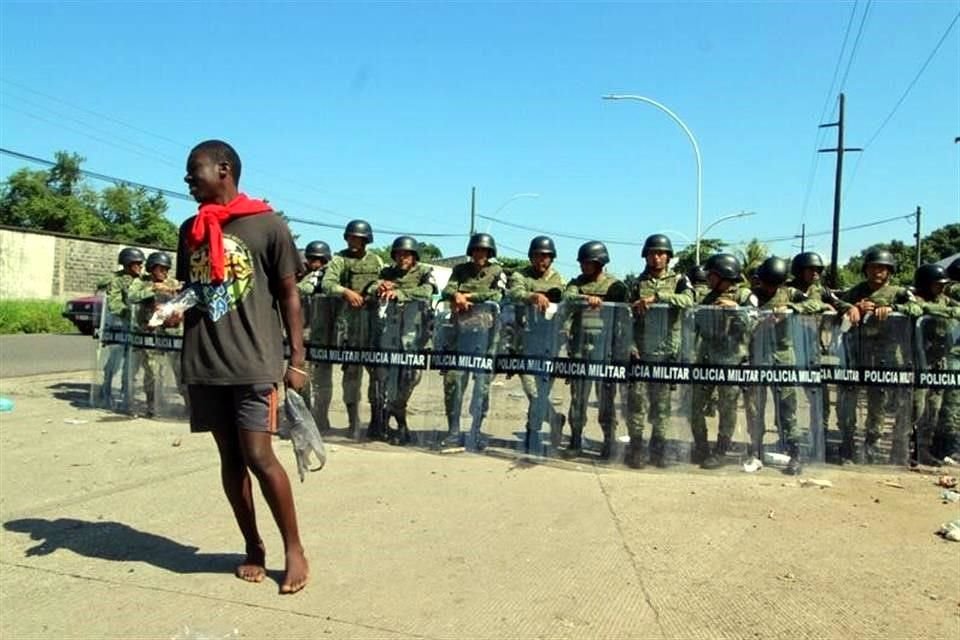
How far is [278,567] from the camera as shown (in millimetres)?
4156

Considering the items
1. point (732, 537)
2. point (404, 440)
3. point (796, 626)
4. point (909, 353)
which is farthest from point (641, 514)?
point (909, 353)

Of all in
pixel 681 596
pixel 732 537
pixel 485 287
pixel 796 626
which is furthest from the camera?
pixel 485 287

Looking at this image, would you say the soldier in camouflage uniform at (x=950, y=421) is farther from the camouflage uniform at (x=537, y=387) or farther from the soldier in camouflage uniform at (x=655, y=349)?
the camouflage uniform at (x=537, y=387)

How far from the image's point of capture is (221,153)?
3.88 m

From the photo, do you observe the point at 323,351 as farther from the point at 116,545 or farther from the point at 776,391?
the point at 776,391

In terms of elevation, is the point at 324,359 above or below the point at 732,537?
above

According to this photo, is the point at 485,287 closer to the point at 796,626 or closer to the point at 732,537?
the point at 732,537

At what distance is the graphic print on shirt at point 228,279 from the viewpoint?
372 cm

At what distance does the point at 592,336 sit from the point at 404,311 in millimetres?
1843

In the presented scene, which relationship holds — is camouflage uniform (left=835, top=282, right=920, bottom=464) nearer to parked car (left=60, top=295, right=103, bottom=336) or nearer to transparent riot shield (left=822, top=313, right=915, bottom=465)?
transparent riot shield (left=822, top=313, right=915, bottom=465)

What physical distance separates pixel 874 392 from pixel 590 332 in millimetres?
2706

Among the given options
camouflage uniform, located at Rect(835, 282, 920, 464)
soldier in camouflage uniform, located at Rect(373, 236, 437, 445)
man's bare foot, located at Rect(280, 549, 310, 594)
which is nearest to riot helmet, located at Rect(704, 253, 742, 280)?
camouflage uniform, located at Rect(835, 282, 920, 464)

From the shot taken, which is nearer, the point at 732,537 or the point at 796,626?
the point at 796,626

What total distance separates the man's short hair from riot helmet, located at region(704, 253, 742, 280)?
4931 mm
